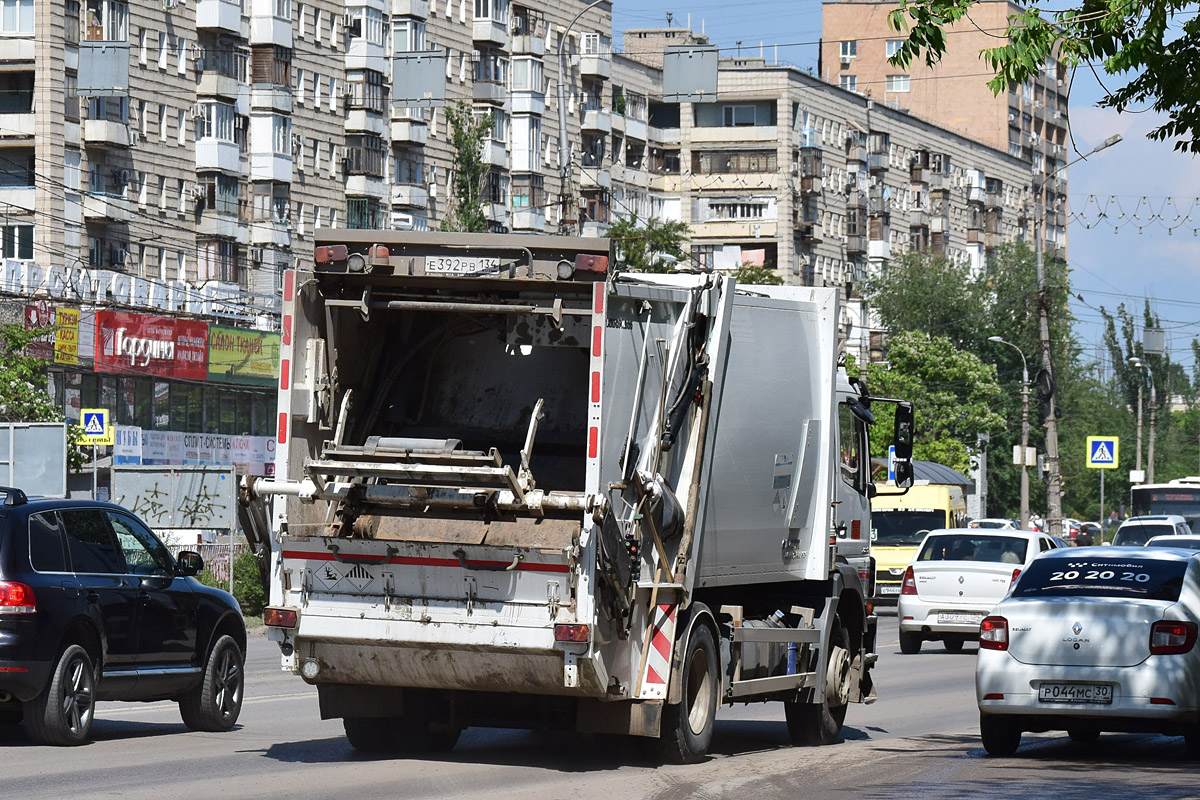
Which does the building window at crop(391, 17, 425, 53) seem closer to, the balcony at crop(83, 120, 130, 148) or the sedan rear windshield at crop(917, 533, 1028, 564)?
the balcony at crop(83, 120, 130, 148)

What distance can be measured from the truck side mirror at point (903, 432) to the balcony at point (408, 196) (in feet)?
188

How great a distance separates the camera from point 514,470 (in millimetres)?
12867

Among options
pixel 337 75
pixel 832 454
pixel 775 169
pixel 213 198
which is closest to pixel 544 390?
pixel 832 454

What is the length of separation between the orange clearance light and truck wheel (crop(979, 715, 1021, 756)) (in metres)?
3.61

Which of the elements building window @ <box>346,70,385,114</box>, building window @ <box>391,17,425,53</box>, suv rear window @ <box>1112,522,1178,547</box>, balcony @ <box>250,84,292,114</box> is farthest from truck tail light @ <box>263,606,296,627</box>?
building window @ <box>391,17,425,53</box>

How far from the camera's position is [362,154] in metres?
71.8

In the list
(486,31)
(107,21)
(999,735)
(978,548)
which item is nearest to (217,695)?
(999,735)

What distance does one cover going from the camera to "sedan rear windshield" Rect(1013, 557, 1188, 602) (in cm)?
1402

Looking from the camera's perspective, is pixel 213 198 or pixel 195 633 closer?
pixel 195 633

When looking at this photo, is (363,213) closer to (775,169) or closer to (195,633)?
(775,169)

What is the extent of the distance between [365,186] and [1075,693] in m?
60.0

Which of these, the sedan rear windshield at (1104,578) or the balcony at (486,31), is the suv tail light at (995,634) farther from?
the balcony at (486,31)

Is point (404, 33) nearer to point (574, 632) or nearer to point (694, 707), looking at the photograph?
point (694, 707)

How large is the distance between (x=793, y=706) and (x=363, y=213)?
58.1 metres
